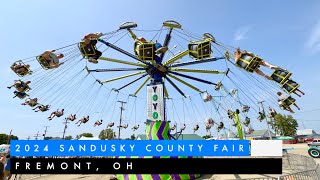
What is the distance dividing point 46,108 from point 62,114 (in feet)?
4.25

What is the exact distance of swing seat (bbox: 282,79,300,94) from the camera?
1157 cm

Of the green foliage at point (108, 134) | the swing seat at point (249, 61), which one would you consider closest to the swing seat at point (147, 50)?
the swing seat at point (249, 61)

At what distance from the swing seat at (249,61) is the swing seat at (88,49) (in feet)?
29.7

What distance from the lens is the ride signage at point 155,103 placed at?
48.8ft

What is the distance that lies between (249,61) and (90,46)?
31.8ft

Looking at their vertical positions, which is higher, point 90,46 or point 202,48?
point 90,46

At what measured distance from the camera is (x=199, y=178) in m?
16.2

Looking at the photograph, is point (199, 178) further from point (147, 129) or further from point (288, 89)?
point (288, 89)

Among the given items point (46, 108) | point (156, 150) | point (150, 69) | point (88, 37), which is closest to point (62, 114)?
point (46, 108)

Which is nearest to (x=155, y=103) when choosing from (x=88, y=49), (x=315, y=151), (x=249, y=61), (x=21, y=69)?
(x=88, y=49)

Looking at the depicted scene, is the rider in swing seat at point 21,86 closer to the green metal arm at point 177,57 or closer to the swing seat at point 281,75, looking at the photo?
the green metal arm at point 177,57

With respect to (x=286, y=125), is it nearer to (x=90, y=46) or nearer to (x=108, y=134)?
(x=108, y=134)

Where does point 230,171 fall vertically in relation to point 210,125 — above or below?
below

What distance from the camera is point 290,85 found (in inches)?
457
